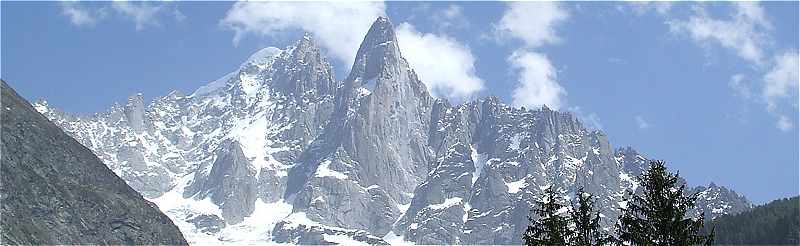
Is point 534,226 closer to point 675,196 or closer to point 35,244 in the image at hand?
point 675,196

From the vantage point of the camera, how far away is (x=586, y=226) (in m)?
40.7

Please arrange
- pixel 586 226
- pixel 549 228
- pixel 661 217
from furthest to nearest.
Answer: pixel 549 228
pixel 586 226
pixel 661 217

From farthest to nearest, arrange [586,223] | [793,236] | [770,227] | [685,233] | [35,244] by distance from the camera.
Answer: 1. [770,227]
2. [35,244]
3. [793,236]
4. [586,223]
5. [685,233]

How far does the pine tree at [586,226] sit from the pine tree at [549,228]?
0.40 metres

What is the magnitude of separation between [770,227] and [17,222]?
471ft

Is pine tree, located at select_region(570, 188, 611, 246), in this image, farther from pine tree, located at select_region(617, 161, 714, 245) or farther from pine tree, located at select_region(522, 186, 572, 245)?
pine tree, located at select_region(617, 161, 714, 245)

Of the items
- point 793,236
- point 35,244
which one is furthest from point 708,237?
point 35,244

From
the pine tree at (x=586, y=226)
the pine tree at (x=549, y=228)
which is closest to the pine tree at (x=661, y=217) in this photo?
the pine tree at (x=586, y=226)

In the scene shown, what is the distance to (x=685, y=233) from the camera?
3703 cm

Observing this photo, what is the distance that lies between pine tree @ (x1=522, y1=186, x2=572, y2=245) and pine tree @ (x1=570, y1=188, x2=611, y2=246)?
405 mm

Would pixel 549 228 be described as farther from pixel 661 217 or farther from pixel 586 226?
Result: pixel 661 217

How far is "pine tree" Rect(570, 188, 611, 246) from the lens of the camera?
132 ft

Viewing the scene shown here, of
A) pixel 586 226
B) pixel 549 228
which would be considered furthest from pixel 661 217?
pixel 549 228

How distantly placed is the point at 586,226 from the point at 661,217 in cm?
362
